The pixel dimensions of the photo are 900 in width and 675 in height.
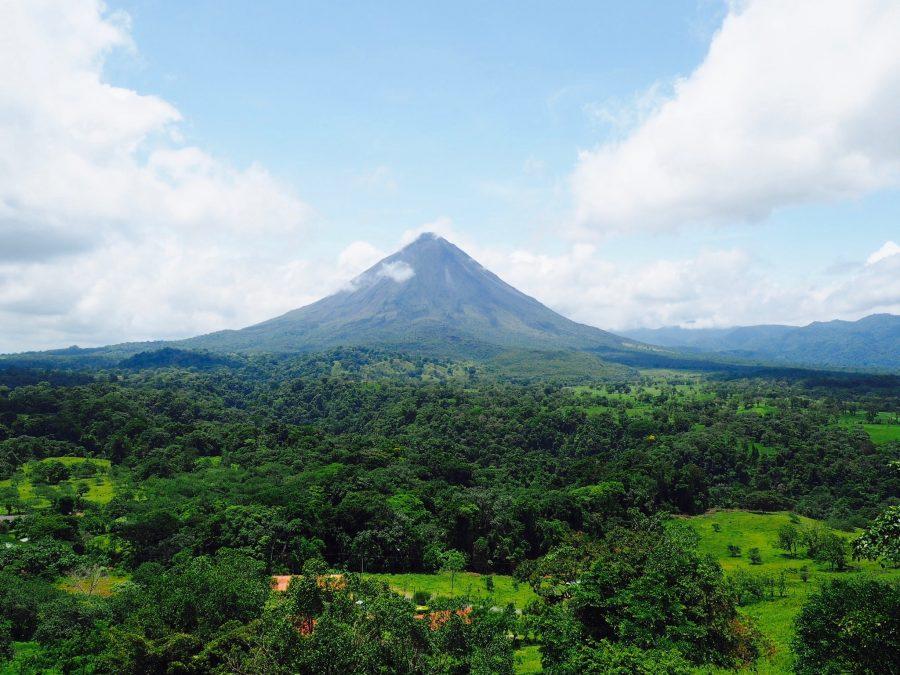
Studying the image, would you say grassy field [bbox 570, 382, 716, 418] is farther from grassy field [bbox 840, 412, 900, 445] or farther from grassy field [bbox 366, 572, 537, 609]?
grassy field [bbox 366, 572, 537, 609]

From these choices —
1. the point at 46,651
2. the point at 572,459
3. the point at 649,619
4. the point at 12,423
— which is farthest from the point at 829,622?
the point at 12,423

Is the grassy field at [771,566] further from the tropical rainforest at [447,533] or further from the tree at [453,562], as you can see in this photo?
the tree at [453,562]

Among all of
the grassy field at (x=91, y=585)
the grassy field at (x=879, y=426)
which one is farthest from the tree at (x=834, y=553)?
the grassy field at (x=879, y=426)

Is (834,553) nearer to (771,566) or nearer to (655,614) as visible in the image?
(771,566)

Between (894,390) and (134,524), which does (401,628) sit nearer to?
(134,524)

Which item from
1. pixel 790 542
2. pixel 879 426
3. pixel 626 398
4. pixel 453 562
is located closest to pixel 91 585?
pixel 453 562

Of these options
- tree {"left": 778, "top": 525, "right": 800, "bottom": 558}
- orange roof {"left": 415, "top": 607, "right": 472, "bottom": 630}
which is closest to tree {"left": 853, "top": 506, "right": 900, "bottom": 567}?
orange roof {"left": 415, "top": 607, "right": 472, "bottom": 630}
